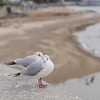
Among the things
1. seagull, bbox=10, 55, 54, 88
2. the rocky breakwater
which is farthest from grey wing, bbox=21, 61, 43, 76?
the rocky breakwater

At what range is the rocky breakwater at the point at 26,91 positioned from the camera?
7.68 meters

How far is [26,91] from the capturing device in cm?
797

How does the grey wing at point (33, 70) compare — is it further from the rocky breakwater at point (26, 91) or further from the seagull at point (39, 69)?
the rocky breakwater at point (26, 91)

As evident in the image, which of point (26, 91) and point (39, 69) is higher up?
point (39, 69)

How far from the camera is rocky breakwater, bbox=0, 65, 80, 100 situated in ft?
25.2

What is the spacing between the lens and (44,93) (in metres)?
7.88

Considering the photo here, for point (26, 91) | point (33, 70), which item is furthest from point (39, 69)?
point (26, 91)

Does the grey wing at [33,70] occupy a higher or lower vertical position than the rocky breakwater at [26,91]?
higher

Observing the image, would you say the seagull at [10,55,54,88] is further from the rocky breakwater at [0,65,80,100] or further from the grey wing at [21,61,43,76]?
the rocky breakwater at [0,65,80,100]

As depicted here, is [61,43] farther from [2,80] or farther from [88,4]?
[88,4]

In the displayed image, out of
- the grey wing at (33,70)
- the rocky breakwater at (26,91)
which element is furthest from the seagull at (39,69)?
the rocky breakwater at (26,91)

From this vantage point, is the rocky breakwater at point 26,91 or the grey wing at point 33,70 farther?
the rocky breakwater at point 26,91

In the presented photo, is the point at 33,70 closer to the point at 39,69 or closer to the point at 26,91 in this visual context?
the point at 39,69

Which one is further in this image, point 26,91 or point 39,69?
point 26,91
